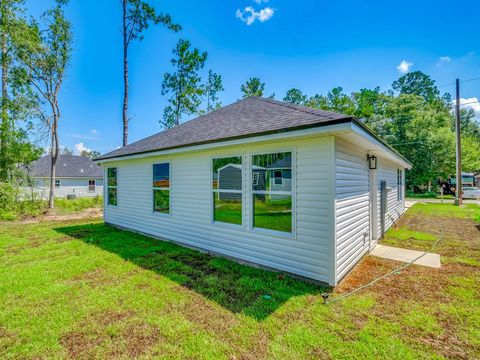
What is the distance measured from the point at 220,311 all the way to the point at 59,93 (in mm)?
16790

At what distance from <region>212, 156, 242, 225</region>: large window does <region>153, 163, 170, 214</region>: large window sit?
1921 millimetres

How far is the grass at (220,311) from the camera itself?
7.89 ft

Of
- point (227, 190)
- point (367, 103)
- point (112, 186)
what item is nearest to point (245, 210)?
point (227, 190)

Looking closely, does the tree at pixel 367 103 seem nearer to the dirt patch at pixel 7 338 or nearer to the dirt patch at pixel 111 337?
the dirt patch at pixel 111 337

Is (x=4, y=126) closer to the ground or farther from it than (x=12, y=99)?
closer to the ground

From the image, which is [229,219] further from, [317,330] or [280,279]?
[317,330]

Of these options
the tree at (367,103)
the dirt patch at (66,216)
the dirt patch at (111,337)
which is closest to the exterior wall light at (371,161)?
the dirt patch at (111,337)

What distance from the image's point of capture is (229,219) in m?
5.11

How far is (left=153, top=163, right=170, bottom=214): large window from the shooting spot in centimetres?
653

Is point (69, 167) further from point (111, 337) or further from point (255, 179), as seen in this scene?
point (111, 337)

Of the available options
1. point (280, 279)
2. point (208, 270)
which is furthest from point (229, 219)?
point (280, 279)

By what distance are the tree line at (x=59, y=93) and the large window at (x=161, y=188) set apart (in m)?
10.0

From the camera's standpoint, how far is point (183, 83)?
19000 millimetres

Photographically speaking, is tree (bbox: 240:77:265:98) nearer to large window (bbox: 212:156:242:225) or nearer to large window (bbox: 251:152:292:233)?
large window (bbox: 212:156:242:225)
